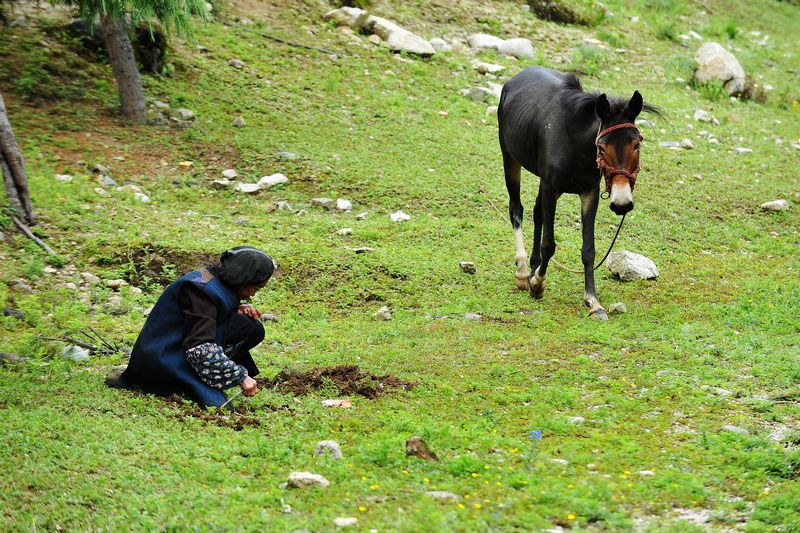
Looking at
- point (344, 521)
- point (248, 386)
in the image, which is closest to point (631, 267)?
point (248, 386)

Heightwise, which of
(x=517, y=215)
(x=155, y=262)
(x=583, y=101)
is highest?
(x=583, y=101)

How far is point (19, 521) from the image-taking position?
13.3 ft

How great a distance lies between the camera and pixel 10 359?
21.8 ft

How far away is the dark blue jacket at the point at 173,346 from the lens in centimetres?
562

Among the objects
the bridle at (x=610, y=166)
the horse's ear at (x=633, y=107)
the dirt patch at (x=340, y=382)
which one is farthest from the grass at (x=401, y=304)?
the horse's ear at (x=633, y=107)

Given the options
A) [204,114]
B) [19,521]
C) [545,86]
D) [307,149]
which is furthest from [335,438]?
[204,114]

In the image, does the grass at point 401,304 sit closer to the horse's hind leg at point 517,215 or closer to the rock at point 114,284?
the rock at point 114,284

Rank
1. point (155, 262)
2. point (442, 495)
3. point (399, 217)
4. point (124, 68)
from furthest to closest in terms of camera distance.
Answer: point (124, 68), point (399, 217), point (155, 262), point (442, 495)

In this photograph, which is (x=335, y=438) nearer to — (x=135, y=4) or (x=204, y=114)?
(x=135, y=4)

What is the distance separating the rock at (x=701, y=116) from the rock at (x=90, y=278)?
11.7m

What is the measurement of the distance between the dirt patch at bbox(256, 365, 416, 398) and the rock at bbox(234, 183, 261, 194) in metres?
5.50

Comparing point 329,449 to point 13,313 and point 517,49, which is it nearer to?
point 13,313

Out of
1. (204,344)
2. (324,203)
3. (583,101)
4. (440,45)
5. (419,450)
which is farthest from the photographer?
(440,45)

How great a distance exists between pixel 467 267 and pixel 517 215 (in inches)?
34.2
